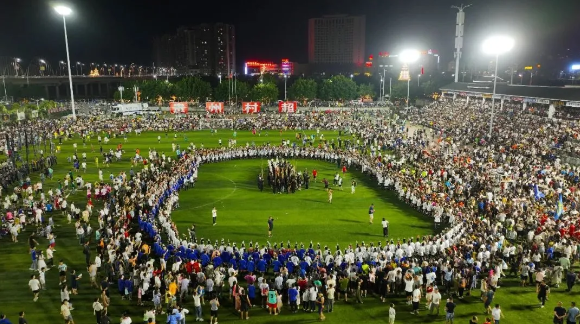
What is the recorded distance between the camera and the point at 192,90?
97500 mm

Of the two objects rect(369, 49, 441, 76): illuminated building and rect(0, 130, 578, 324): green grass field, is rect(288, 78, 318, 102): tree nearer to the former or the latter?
rect(369, 49, 441, 76): illuminated building

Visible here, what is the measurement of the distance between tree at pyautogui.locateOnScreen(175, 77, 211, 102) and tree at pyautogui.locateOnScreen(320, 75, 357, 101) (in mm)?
27012

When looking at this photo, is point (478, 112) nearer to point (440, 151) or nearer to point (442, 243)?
point (440, 151)

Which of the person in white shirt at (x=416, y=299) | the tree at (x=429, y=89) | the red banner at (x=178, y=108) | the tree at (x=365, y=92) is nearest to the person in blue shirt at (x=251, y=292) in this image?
the person in white shirt at (x=416, y=299)

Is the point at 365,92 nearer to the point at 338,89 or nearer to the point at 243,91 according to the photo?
the point at 338,89

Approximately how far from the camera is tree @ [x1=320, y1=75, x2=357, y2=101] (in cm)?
9856

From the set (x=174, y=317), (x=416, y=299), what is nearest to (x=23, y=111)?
(x=174, y=317)

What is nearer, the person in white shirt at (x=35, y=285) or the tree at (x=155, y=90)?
the person in white shirt at (x=35, y=285)

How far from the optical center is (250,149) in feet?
139

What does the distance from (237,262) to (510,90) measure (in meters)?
55.2

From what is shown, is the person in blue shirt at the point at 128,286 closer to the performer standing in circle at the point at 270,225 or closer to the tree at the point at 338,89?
the performer standing in circle at the point at 270,225

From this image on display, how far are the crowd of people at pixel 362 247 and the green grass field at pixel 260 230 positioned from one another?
19.1 inches

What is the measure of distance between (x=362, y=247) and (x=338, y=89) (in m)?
83.7

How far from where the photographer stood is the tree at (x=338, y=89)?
9856 centimetres
